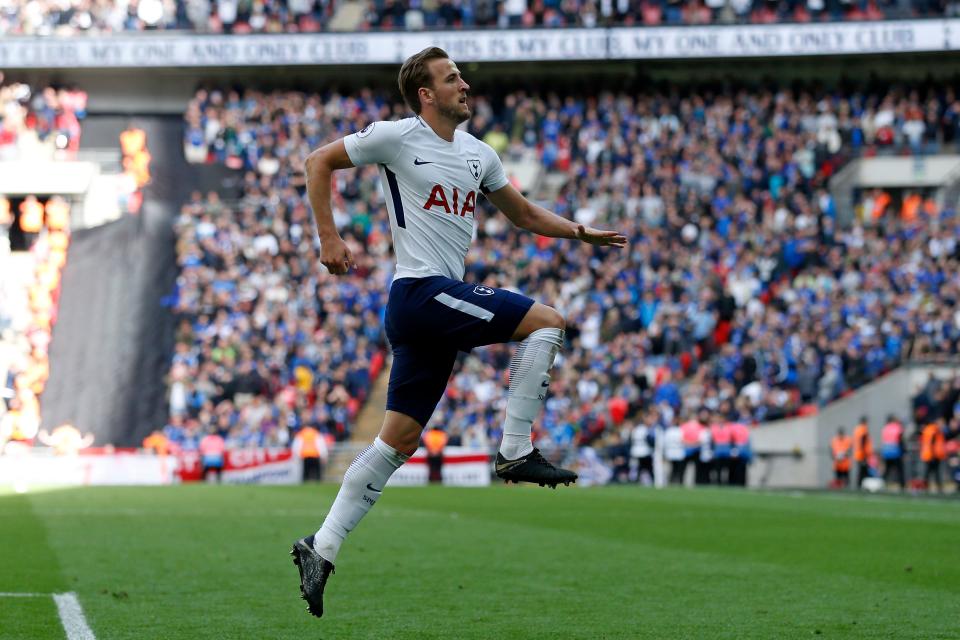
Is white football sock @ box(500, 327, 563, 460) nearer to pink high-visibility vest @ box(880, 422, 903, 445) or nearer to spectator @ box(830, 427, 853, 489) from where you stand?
pink high-visibility vest @ box(880, 422, 903, 445)

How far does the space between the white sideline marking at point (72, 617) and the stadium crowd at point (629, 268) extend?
2104 cm

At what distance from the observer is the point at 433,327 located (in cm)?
687

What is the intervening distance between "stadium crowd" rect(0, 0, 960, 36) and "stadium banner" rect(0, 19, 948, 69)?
0.34 meters

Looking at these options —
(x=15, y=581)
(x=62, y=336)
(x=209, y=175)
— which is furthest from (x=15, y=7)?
(x=15, y=581)

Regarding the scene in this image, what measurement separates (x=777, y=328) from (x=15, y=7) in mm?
24063

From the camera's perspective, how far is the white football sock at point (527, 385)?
6.84 m

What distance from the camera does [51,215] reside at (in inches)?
1570

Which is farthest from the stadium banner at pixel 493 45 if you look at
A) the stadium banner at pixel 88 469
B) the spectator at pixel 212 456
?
the stadium banner at pixel 88 469

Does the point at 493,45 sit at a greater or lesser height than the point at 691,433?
greater

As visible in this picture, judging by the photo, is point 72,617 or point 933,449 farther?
point 933,449

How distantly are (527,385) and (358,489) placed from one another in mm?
981

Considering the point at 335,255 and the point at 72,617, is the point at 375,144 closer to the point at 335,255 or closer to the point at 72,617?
the point at 335,255

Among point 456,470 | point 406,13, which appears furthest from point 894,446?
point 406,13

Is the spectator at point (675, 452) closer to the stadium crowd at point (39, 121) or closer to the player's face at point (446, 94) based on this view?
the stadium crowd at point (39, 121)
